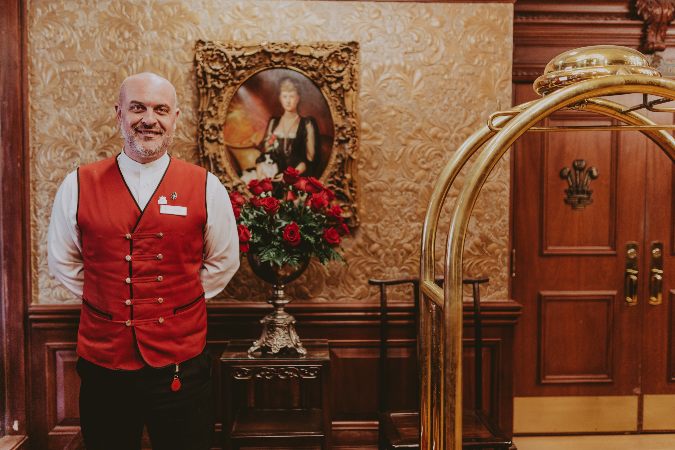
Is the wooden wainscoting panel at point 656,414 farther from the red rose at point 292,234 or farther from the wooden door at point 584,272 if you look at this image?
the red rose at point 292,234

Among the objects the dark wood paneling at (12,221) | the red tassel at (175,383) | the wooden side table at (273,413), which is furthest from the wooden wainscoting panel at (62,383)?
the red tassel at (175,383)

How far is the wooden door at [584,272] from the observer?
121 inches

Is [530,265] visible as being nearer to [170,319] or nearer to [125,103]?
[170,319]

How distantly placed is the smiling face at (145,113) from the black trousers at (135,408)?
29.3 inches

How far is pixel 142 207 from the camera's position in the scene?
1.84 metres

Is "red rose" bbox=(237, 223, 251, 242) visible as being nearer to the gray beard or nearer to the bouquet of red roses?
the bouquet of red roses

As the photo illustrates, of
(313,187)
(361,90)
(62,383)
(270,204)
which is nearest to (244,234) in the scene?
(270,204)

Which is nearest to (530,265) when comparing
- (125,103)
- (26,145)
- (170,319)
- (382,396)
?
(382,396)

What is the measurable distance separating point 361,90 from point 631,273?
1.83 meters

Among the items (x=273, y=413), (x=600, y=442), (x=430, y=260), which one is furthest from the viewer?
(x=600, y=442)

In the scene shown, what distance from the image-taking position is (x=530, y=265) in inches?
121

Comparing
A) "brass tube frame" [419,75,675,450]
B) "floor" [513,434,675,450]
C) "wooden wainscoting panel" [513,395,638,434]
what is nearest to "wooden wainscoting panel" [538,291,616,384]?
"wooden wainscoting panel" [513,395,638,434]

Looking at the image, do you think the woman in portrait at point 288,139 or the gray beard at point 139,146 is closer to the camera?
the gray beard at point 139,146

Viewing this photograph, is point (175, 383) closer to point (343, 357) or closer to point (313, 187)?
point (313, 187)
